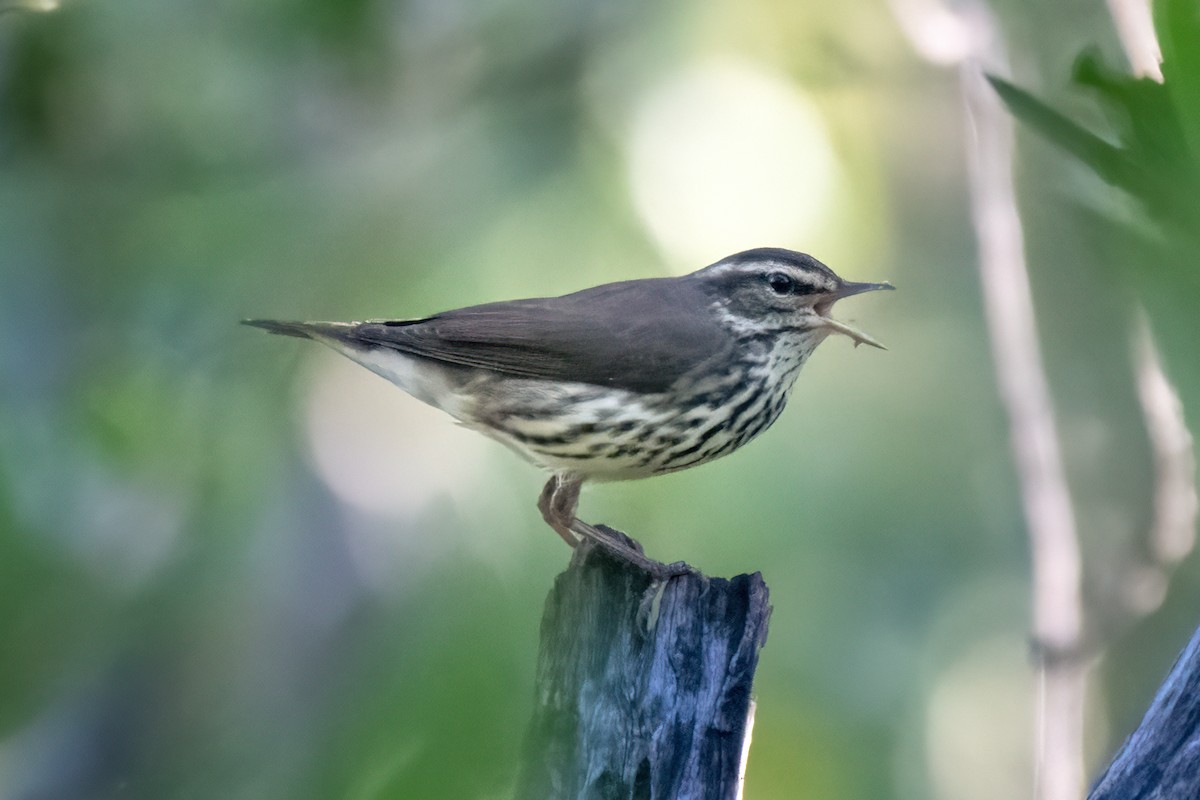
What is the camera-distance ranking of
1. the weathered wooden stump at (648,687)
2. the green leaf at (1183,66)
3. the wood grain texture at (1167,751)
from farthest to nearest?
the weathered wooden stump at (648,687)
the wood grain texture at (1167,751)
the green leaf at (1183,66)

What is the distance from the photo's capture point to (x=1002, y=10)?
6.85 meters

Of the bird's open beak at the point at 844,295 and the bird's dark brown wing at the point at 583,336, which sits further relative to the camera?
the bird's open beak at the point at 844,295

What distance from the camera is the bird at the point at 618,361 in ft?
13.9

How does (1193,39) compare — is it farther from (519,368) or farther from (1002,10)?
(1002,10)

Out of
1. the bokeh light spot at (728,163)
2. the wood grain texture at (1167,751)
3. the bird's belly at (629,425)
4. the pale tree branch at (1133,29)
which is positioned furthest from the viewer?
the bokeh light spot at (728,163)

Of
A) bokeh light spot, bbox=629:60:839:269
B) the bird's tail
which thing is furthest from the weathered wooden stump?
bokeh light spot, bbox=629:60:839:269

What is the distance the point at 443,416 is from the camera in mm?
6605

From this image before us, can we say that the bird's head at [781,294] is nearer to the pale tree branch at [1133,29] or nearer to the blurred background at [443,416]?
the blurred background at [443,416]

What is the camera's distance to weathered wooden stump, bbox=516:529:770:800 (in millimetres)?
2523

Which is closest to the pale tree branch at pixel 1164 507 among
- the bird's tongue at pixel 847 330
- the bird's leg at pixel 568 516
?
the bird's tongue at pixel 847 330

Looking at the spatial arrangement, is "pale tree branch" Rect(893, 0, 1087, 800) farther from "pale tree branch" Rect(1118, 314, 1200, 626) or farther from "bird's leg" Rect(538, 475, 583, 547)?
"bird's leg" Rect(538, 475, 583, 547)

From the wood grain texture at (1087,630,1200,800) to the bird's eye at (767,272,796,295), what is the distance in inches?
107

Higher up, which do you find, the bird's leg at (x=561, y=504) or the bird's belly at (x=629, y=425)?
the bird's belly at (x=629, y=425)

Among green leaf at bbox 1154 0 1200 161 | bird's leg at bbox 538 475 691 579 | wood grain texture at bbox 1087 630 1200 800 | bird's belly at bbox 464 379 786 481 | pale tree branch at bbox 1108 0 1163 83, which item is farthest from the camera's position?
bird's belly at bbox 464 379 786 481
